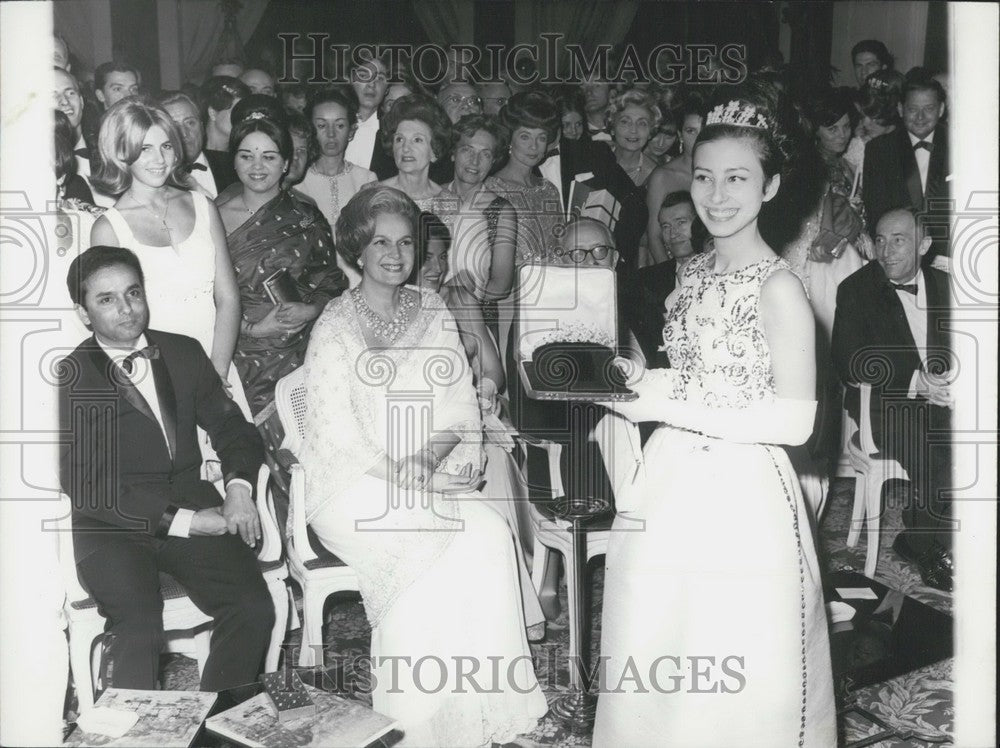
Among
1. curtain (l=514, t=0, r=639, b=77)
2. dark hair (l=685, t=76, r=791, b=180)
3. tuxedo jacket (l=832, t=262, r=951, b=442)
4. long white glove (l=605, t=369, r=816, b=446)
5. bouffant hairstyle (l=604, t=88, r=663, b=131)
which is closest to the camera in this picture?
long white glove (l=605, t=369, r=816, b=446)

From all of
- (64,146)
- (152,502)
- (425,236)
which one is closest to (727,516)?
(425,236)

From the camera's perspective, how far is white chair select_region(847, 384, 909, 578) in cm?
331

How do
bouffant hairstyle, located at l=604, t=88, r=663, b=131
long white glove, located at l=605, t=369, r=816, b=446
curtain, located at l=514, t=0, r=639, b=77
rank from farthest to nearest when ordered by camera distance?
bouffant hairstyle, located at l=604, t=88, r=663, b=131, curtain, located at l=514, t=0, r=639, b=77, long white glove, located at l=605, t=369, r=816, b=446

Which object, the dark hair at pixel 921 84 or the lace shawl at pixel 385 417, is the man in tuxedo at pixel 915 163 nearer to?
the dark hair at pixel 921 84

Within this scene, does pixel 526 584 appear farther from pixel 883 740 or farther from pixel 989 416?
pixel 989 416

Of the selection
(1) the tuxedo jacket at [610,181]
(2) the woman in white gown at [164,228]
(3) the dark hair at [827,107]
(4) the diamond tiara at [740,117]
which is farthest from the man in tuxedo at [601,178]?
(2) the woman in white gown at [164,228]

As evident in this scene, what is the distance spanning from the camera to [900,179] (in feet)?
10.7

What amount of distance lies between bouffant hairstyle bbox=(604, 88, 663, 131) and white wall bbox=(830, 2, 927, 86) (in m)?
0.59

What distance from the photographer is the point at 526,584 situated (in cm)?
319

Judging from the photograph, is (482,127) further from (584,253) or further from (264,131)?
(264,131)

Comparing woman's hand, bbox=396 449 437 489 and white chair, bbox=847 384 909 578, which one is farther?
white chair, bbox=847 384 909 578

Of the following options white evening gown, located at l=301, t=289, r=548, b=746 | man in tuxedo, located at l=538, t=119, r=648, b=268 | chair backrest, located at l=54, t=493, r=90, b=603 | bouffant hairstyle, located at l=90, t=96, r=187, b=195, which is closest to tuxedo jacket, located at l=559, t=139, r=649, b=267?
man in tuxedo, located at l=538, t=119, r=648, b=268

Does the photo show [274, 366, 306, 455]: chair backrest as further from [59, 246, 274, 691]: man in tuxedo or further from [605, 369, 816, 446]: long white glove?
[605, 369, 816, 446]: long white glove

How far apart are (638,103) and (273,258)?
129cm
